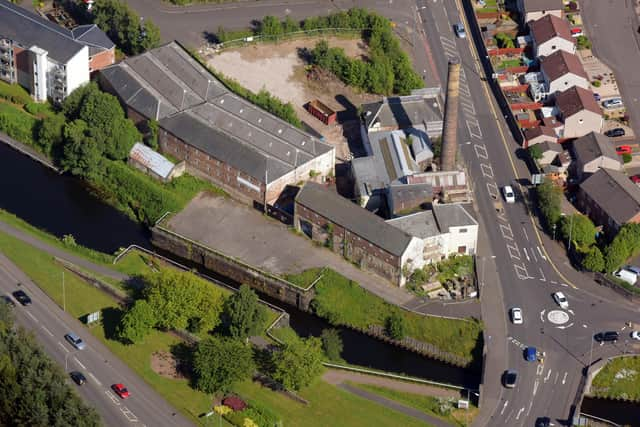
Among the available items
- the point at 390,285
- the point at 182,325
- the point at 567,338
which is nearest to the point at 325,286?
the point at 390,285

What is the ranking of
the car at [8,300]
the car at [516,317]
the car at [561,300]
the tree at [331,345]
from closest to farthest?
the tree at [331,345], the car at [8,300], the car at [516,317], the car at [561,300]

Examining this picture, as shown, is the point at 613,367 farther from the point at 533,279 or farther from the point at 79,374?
the point at 79,374

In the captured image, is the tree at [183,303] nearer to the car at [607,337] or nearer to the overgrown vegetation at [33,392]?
the overgrown vegetation at [33,392]

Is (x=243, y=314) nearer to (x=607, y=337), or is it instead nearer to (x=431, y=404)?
(x=431, y=404)

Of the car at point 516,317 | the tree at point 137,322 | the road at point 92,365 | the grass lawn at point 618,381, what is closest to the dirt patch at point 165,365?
the road at point 92,365

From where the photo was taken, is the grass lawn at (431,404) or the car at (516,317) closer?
the grass lawn at (431,404)

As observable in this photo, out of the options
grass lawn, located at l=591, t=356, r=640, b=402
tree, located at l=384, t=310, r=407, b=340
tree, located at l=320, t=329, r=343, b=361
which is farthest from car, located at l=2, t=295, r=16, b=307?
grass lawn, located at l=591, t=356, r=640, b=402

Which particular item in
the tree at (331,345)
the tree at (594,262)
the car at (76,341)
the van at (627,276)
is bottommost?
the car at (76,341)
